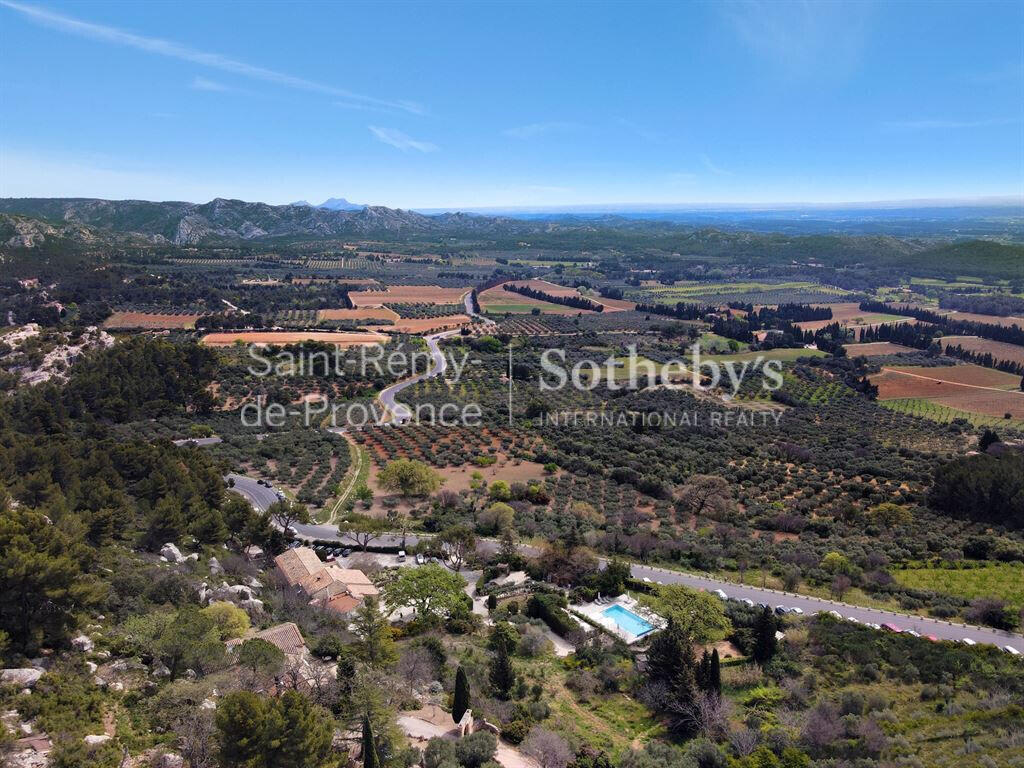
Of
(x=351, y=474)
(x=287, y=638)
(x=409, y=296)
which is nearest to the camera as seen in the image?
(x=287, y=638)

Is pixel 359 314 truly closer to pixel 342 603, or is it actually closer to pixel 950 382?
pixel 342 603

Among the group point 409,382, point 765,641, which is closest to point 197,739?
point 765,641

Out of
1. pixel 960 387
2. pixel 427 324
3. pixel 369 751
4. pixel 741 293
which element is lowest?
pixel 960 387

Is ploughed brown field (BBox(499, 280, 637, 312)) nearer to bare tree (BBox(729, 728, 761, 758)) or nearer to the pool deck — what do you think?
the pool deck

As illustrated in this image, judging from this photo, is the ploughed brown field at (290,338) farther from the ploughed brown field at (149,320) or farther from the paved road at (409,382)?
the ploughed brown field at (149,320)

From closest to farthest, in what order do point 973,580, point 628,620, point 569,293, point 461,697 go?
point 461,697 < point 628,620 < point 973,580 < point 569,293

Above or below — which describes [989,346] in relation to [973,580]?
above

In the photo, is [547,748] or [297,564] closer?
[547,748]
